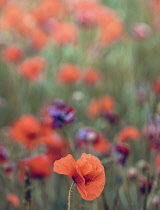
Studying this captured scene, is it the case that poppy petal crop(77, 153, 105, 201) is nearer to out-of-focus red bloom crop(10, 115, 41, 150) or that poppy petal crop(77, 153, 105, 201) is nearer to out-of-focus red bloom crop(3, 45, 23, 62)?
out-of-focus red bloom crop(10, 115, 41, 150)

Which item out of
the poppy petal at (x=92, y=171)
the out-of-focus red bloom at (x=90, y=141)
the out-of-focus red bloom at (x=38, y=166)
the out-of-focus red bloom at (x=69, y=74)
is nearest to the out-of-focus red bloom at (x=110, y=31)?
the out-of-focus red bloom at (x=69, y=74)

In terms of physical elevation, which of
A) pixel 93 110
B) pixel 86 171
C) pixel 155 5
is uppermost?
pixel 86 171

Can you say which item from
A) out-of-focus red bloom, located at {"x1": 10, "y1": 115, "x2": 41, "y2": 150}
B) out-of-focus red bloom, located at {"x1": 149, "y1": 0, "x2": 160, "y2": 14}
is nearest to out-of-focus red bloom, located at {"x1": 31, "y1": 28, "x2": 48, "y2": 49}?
out-of-focus red bloom, located at {"x1": 10, "y1": 115, "x2": 41, "y2": 150}

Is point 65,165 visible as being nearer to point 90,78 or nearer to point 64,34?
point 90,78

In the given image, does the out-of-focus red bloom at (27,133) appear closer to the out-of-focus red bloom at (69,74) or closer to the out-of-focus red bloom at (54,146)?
the out-of-focus red bloom at (54,146)

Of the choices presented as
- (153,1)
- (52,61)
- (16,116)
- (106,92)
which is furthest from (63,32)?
(153,1)

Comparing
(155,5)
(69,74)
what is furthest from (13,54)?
(155,5)
